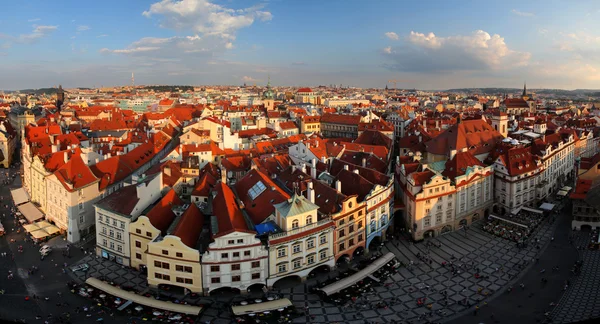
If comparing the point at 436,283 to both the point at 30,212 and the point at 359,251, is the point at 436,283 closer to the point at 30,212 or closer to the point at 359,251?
the point at 359,251

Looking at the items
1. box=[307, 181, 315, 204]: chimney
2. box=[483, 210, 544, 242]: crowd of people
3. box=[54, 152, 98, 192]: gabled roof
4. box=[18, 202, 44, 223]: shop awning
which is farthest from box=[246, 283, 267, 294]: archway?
box=[18, 202, 44, 223]: shop awning

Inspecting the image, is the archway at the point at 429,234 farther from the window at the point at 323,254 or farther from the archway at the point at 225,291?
the archway at the point at 225,291

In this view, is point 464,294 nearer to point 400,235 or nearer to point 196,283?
point 400,235

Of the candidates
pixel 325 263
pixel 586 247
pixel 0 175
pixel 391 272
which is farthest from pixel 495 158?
pixel 0 175

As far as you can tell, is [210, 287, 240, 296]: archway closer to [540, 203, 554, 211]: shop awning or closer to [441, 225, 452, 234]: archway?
[441, 225, 452, 234]: archway

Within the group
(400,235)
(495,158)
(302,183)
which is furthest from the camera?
(495,158)

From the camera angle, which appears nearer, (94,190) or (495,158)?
(94,190)
